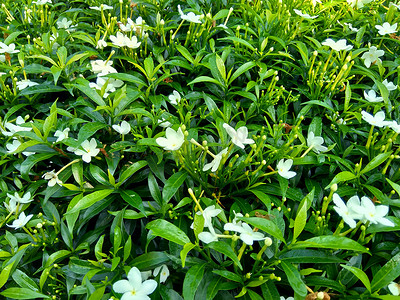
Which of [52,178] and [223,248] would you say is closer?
[223,248]

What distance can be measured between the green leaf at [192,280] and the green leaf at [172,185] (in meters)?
0.28

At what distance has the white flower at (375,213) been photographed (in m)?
1.05

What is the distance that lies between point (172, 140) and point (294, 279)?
644 millimetres

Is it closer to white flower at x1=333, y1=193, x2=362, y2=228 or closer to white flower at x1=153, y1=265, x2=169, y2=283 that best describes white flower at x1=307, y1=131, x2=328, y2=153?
white flower at x1=333, y1=193, x2=362, y2=228

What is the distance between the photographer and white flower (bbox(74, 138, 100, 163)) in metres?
1.40

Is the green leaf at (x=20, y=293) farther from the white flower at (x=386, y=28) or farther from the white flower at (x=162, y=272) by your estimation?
the white flower at (x=386, y=28)

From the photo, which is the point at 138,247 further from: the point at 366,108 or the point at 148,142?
the point at 366,108

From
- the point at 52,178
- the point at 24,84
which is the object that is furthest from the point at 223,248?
the point at 24,84

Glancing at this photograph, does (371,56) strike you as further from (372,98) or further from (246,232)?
(246,232)

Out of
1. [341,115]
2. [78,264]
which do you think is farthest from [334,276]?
[78,264]

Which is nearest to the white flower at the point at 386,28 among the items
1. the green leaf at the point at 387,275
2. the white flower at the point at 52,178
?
the green leaf at the point at 387,275

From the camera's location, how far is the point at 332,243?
1057mm

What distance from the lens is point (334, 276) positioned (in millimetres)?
1172

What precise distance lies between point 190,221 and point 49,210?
60cm
